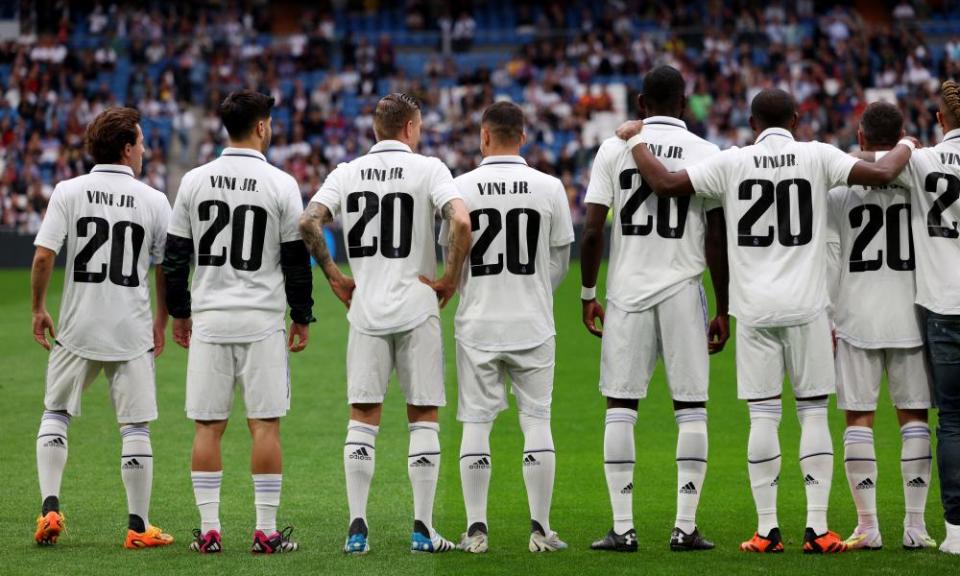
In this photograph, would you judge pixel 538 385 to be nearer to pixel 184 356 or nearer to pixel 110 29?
pixel 184 356

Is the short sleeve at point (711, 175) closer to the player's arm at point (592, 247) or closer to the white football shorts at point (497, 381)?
the player's arm at point (592, 247)

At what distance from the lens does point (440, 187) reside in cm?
700

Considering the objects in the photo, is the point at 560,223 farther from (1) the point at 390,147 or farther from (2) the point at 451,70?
(2) the point at 451,70

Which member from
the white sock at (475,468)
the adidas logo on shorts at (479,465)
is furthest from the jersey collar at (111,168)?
the adidas logo on shorts at (479,465)

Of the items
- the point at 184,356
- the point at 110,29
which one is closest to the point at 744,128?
the point at 110,29

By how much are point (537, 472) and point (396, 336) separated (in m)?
1.05

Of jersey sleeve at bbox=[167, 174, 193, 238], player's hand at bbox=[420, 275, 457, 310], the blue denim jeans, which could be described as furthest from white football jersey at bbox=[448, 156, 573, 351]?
the blue denim jeans

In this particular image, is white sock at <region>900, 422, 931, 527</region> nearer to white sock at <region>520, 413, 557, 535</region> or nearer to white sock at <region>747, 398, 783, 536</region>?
white sock at <region>747, 398, 783, 536</region>

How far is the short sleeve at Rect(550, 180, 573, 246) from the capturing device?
23.6 ft

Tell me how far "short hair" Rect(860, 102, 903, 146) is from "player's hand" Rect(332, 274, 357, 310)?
2.94 m

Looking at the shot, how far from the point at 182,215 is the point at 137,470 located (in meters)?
1.46

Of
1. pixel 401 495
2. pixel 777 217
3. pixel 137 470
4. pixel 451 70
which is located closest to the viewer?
pixel 777 217

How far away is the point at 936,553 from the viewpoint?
22.7 feet

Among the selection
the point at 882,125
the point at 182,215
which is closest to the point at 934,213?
the point at 882,125
